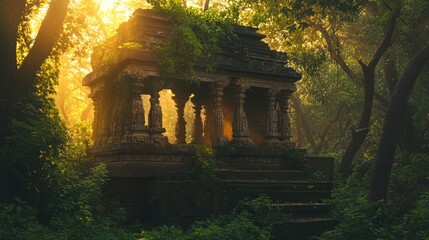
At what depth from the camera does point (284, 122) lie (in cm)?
1605

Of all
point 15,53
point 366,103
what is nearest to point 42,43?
point 15,53

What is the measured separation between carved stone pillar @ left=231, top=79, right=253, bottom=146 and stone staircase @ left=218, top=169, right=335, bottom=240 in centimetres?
158

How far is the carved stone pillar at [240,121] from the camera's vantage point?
14781 mm

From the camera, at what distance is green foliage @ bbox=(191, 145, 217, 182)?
39.2ft

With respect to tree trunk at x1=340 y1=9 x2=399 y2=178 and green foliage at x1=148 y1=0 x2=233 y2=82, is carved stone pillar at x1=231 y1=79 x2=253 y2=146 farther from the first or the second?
tree trunk at x1=340 y1=9 x2=399 y2=178

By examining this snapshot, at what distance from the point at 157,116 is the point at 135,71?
143 cm

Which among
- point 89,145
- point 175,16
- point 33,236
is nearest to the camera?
point 33,236

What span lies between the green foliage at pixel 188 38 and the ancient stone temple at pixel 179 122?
317mm

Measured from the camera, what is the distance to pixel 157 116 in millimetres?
13273

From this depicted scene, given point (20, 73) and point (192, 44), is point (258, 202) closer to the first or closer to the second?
point (192, 44)

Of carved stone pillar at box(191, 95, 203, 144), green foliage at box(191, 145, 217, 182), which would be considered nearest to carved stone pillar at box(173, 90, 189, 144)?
carved stone pillar at box(191, 95, 203, 144)

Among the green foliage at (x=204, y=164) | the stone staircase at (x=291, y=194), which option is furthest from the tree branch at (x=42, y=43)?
the stone staircase at (x=291, y=194)

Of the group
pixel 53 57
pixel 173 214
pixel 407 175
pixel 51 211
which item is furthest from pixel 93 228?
pixel 407 175

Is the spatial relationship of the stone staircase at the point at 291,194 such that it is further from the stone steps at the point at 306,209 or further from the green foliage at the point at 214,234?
the green foliage at the point at 214,234
